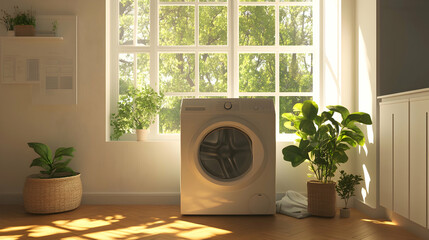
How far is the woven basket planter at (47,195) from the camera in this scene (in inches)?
117

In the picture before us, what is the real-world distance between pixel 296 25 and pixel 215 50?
33.3 inches

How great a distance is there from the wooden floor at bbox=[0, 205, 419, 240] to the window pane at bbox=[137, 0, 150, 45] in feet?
5.45

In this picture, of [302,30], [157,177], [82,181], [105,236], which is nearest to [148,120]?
[157,177]

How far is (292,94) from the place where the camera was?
3699 millimetres

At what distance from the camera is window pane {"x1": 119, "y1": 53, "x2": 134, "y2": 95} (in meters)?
3.69

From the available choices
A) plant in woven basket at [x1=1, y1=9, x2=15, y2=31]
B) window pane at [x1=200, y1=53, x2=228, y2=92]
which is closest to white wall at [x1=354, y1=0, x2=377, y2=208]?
window pane at [x1=200, y1=53, x2=228, y2=92]

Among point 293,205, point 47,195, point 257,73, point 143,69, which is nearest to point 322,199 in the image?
point 293,205

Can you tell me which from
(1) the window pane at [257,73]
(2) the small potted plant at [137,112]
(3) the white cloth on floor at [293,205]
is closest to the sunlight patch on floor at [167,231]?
(3) the white cloth on floor at [293,205]

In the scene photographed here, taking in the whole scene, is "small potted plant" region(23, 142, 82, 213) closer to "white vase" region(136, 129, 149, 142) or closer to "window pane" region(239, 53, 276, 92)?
"white vase" region(136, 129, 149, 142)

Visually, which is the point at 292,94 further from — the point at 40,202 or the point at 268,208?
the point at 40,202

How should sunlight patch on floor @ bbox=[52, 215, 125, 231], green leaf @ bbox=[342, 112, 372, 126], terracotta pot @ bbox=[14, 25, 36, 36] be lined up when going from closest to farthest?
1. sunlight patch on floor @ bbox=[52, 215, 125, 231]
2. green leaf @ bbox=[342, 112, 372, 126]
3. terracotta pot @ bbox=[14, 25, 36, 36]

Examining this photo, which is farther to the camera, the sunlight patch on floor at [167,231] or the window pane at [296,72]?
the window pane at [296,72]

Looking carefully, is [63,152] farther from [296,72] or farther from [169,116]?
[296,72]

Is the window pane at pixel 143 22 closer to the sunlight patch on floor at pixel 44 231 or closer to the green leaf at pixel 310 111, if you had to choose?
the green leaf at pixel 310 111
